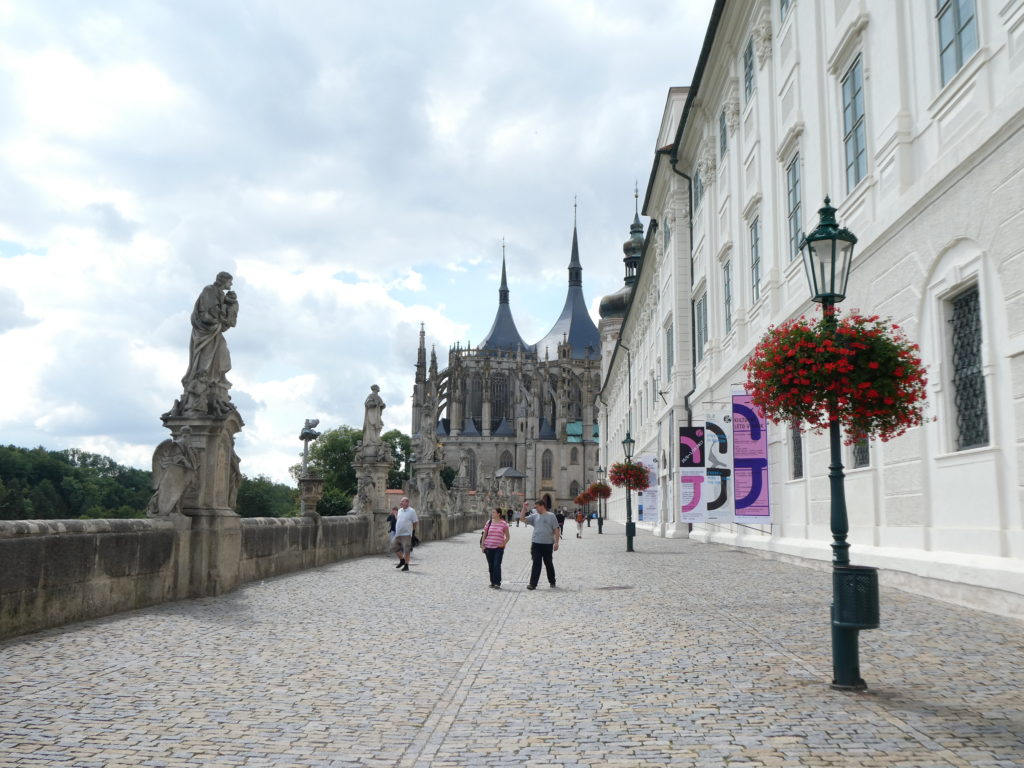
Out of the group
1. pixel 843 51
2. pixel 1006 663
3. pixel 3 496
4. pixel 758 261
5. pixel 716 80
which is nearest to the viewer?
pixel 1006 663

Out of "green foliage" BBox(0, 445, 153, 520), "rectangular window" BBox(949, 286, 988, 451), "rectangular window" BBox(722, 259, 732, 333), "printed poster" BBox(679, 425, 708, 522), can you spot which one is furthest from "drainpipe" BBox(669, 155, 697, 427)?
"green foliage" BBox(0, 445, 153, 520)

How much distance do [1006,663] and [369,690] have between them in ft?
14.5

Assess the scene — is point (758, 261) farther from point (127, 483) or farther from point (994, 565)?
point (127, 483)

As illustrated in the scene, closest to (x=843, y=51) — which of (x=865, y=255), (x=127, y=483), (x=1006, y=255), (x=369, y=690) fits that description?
(x=865, y=255)

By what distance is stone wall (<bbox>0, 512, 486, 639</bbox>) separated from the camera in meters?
7.96

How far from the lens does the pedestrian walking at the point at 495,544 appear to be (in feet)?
46.3

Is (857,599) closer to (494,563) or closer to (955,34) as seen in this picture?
(955,34)

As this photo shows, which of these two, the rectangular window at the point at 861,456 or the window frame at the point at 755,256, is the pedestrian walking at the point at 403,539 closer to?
the rectangular window at the point at 861,456

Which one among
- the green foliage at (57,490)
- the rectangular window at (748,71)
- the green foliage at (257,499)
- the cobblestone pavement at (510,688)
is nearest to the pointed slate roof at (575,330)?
the green foliage at (257,499)

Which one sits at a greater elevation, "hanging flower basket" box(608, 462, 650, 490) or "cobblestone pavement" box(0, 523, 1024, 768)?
"hanging flower basket" box(608, 462, 650, 490)

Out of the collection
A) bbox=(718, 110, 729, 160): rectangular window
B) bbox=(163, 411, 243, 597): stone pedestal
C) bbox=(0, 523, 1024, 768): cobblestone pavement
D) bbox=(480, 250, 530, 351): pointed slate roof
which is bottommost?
bbox=(0, 523, 1024, 768): cobblestone pavement

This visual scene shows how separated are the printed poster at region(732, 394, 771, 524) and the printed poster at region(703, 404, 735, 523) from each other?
65 centimetres

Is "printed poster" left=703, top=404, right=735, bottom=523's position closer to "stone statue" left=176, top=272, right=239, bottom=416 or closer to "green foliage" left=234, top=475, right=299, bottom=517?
"stone statue" left=176, top=272, right=239, bottom=416

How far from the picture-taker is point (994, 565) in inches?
372
